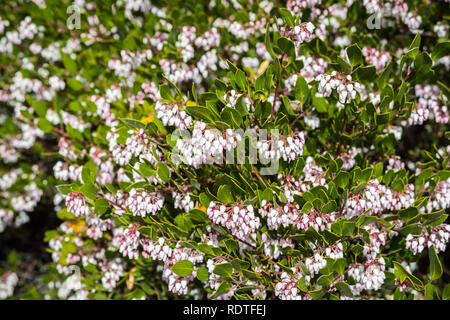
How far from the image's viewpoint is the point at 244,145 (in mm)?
2387

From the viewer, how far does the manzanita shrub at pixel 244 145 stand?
7.78 ft

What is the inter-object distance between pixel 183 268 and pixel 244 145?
889mm

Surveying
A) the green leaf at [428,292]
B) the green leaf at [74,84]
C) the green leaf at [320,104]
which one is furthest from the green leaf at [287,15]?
the green leaf at [74,84]

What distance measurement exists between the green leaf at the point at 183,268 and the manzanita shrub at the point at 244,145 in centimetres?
2

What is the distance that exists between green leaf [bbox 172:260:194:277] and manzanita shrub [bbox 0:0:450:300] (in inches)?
0.6

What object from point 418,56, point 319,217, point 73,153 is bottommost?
point 319,217

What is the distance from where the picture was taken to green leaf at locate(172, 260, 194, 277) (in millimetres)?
2377

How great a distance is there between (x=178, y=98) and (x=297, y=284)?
56.7 inches

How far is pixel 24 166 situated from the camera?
4.11 m

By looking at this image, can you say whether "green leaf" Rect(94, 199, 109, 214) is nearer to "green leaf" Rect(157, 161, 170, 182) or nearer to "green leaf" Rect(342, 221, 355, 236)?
"green leaf" Rect(157, 161, 170, 182)

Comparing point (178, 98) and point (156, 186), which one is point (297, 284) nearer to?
point (156, 186)

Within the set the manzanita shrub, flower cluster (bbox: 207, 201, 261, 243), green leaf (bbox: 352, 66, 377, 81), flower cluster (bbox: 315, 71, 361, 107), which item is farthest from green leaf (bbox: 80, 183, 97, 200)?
green leaf (bbox: 352, 66, 377, 81)

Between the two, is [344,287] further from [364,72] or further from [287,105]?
[364,72]
